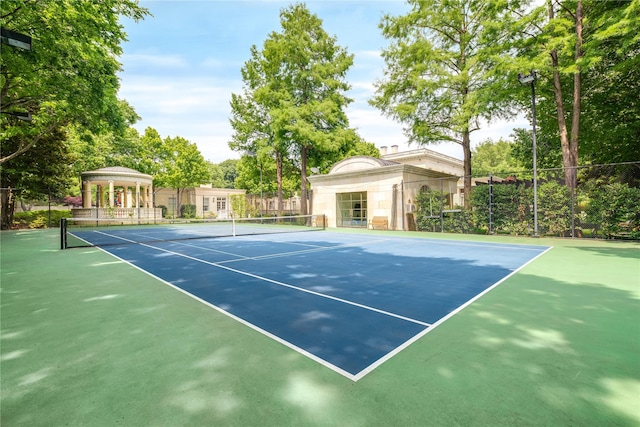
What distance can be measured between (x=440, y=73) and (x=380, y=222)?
10495mm

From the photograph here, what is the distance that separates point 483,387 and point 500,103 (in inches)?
826

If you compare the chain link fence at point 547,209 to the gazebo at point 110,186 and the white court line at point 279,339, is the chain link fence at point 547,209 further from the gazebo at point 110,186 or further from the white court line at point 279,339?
the gazebo at point 110,186

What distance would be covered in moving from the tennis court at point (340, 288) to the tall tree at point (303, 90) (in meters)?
19.2

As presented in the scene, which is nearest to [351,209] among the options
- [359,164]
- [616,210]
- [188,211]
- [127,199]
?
[359,164]

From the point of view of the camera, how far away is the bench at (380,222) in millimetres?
22188

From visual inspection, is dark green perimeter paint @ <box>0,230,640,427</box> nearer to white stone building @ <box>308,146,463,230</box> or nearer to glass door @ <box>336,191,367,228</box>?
white stone building @ <box>308,146,463,230</box>

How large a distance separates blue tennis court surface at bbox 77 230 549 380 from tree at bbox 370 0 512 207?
427 inches

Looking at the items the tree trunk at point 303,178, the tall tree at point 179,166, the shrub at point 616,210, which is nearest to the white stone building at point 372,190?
the tree trunk at point 303,178

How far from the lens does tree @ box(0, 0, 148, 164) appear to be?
31.8 feet

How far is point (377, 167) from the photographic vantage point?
910 inches

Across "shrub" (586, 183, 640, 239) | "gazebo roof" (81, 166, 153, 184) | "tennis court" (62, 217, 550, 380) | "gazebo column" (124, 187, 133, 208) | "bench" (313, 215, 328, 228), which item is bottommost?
"tennis court" (62, 217, 550, 380)

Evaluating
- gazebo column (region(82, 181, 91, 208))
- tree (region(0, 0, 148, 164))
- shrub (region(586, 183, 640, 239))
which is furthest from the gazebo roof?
shrub (region(586, 183, 640, 239))

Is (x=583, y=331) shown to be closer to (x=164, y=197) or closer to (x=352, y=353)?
(x=352, y=353)

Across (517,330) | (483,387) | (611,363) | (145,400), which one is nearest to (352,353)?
(483,387)
